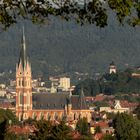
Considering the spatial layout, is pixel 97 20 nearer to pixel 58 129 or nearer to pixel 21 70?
pixel 58 129

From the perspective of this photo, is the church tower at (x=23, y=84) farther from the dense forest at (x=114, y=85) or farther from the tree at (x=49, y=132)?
the tree at (x=49, y=132)

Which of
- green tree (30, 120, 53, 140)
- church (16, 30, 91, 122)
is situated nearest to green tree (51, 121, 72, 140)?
green tree (30, 120, 53, 140)

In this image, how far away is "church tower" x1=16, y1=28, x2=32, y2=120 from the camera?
87.3 m

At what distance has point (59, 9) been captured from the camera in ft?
25.3

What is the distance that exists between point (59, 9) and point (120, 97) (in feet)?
362

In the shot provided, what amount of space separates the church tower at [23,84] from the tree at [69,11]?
259ft

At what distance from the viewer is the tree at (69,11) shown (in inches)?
295

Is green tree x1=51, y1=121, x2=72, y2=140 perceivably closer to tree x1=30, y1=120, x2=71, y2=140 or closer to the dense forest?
tree x1=30, y1=120, x2=71, y2=140

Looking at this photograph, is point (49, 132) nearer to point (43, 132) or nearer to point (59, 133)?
point (43, 132)

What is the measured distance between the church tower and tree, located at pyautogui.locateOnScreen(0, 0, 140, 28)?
3103 inches

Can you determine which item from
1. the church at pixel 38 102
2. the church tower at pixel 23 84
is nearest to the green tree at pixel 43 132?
the church at pixel 38 102

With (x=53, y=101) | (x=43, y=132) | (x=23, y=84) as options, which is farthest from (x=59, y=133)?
(x=53, y=101)

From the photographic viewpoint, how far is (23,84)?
291 feet

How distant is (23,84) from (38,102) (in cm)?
279
